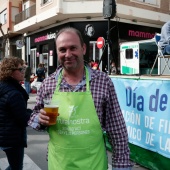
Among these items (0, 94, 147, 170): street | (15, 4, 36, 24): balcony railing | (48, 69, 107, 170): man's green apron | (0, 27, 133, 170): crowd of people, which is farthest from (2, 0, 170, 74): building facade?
(48, 69, 107, 170): man's green apron

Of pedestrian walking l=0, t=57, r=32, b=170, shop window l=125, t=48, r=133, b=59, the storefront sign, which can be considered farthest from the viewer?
shop window l=125, t=48, r=133, b=59

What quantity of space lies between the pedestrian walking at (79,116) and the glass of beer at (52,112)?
27mm

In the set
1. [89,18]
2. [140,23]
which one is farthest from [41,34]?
[140,23]

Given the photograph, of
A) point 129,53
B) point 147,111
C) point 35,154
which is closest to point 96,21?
point 129,53

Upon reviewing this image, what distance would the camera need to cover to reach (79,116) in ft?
5.48

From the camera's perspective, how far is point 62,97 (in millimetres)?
1717

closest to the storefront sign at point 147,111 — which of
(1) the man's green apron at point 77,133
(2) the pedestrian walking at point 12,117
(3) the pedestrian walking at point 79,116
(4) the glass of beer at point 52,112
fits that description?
(2) the pedestrian walking at point 12,117

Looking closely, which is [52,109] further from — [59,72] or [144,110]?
[144,110]

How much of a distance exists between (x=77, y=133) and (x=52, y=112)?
0.66ft

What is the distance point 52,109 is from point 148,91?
2258 mm

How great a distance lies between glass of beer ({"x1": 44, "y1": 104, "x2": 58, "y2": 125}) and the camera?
163cm

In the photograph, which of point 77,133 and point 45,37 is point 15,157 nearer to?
point 77,133

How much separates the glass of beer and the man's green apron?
0.05 metres

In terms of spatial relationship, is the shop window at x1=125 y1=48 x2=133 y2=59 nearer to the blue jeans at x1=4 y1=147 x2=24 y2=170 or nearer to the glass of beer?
the blue jeans at x1=4 y1=147 x2=24 y2=170
